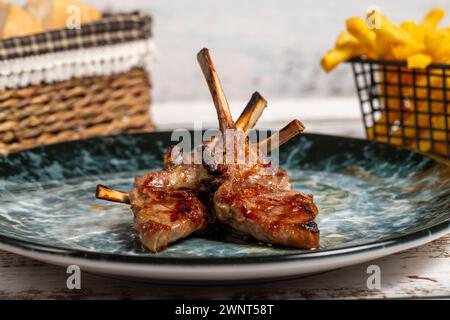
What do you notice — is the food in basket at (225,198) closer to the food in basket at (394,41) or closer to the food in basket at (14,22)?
the food in basket at (394,41)

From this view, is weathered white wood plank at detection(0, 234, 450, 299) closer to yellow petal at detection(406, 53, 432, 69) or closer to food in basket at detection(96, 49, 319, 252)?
food in basket at detection(96, 49, 319, 252)

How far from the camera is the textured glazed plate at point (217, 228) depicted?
3.18ft

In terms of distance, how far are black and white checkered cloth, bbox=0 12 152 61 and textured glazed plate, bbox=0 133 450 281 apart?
0.39 m

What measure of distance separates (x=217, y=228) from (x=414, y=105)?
831mm

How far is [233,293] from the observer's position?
3.50 ft

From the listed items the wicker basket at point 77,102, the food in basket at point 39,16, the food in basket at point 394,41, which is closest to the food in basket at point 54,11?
the food in basket at point 39,16

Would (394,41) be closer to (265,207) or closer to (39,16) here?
(265,207)

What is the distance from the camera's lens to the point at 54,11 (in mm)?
2221

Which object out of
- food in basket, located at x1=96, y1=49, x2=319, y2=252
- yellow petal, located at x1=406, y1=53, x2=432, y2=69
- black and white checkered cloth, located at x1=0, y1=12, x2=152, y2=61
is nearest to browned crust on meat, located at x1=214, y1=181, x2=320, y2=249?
food in basket, located at x1=96, y1=49, x2=319, y2=252

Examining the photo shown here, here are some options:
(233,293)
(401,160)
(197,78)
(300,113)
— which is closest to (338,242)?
(233,293)

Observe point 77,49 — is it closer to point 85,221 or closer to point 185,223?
point 85,221

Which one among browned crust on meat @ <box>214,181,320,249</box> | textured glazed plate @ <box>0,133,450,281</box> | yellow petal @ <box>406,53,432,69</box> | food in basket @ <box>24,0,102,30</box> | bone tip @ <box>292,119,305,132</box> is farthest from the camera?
food in basket @ <box>24,0,102,30</box>

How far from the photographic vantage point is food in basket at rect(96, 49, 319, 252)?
1.12m

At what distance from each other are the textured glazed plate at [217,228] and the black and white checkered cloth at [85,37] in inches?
15.2
